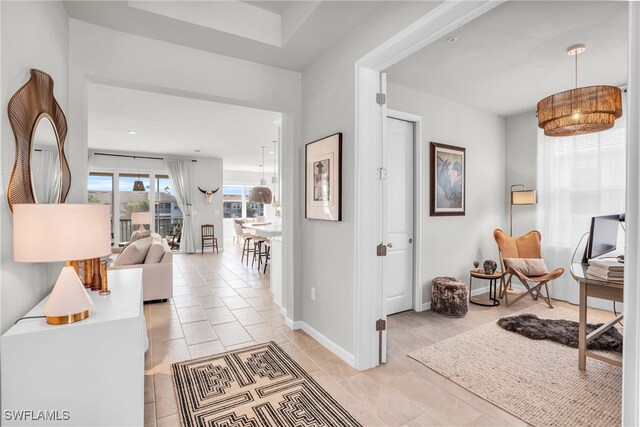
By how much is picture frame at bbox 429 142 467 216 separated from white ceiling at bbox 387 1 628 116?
0.70m

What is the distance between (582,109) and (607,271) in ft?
4.12

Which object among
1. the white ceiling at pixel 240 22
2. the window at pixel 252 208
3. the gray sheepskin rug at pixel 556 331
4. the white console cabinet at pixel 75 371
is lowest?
the gray sheepskin rug at pixel 556 331

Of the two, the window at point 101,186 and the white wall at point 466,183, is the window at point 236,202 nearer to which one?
the window at point 101,186

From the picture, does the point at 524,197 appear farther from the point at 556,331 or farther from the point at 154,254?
the point at 154,254

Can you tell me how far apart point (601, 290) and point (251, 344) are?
2.87 meters

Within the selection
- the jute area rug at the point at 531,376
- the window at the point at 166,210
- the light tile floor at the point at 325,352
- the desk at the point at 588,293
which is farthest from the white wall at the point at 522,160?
the window at the point at 166,210

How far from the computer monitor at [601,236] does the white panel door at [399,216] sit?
1697mm

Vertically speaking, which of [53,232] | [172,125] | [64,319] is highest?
[172,125]

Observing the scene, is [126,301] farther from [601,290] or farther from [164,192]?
[164,192]

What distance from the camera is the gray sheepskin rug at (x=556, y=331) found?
2.81 m

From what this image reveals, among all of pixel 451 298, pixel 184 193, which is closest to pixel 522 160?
pixel 451 298

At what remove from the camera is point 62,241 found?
Result: 1411 mm

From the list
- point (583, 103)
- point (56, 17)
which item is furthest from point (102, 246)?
point (583, 103)

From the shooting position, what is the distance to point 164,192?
348 inches
